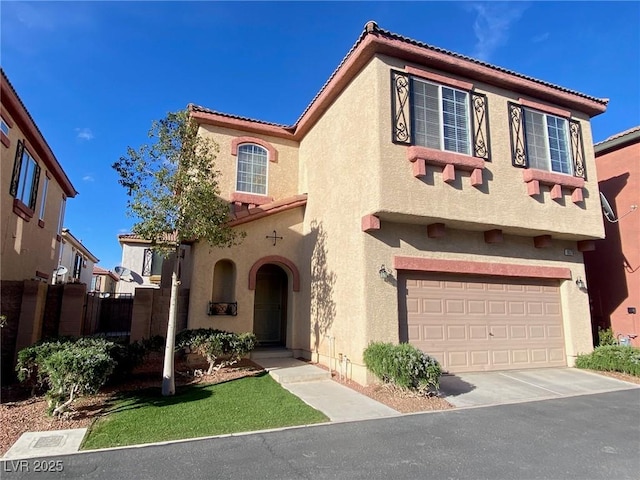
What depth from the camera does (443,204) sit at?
9562 millimetres

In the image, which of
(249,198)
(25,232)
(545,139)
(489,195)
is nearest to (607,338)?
(545,139)

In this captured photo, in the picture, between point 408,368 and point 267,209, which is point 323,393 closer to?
point 408,368

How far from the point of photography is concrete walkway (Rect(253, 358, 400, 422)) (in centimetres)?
697

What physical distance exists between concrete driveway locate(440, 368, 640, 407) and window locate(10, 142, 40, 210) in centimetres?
1310

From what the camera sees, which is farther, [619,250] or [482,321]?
[619,250]

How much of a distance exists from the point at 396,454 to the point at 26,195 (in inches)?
536

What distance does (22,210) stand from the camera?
1203 centimetres

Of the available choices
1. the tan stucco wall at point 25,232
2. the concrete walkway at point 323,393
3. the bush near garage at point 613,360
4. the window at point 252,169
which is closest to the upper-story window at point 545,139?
the bush near garage at point 613,360

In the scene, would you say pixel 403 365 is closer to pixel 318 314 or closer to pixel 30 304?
pixel 318 314

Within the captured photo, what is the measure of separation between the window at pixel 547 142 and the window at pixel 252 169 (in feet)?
28.0

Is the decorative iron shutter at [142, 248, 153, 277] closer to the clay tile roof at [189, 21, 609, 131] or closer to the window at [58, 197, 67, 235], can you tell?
the window at [58, 197, 67, 235]

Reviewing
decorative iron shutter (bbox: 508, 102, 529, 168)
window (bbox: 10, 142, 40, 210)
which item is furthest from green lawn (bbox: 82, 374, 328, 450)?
decorative iron shutter (bbox: 508, 102, 529, 168)

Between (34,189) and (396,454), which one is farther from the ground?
(34,189)

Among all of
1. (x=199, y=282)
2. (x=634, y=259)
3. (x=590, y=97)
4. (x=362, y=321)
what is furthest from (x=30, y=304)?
(x=634, y=259)
